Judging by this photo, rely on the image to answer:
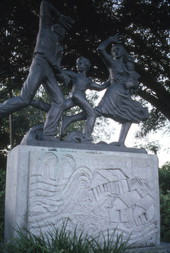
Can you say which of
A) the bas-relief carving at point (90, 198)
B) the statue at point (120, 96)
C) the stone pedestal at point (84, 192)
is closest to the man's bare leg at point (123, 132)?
the statue at point (120, 96)

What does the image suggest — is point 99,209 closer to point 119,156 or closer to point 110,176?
point 110,176

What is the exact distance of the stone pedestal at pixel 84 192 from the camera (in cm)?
445

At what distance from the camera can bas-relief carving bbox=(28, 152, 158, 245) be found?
4512mm

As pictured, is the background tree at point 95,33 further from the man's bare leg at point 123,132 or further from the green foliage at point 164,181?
the man's bare leg at point 123,132

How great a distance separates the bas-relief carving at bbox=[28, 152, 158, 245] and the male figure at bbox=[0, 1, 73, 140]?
A: 714 millimetres

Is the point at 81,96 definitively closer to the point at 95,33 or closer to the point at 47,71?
the point at 47,71

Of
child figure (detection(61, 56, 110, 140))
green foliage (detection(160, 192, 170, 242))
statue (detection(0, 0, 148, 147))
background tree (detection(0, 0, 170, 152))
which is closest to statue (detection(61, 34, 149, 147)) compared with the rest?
statue (detection(0, 0, 148, 147))

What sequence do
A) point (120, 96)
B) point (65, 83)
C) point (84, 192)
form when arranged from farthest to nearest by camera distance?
point (120, 96) < point (65, 83) < point (84, 192)

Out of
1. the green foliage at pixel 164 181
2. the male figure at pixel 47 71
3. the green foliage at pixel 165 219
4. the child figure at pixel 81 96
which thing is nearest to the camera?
the male figure at pixel 47 71

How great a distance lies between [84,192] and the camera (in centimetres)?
486

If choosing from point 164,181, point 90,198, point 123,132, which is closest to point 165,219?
point 123,132

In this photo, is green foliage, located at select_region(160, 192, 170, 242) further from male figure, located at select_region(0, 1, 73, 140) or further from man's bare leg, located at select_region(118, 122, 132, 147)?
male figure, located at select_region(0, 1, 73, 140)

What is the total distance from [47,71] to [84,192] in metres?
2.18

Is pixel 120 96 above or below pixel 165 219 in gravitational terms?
above
